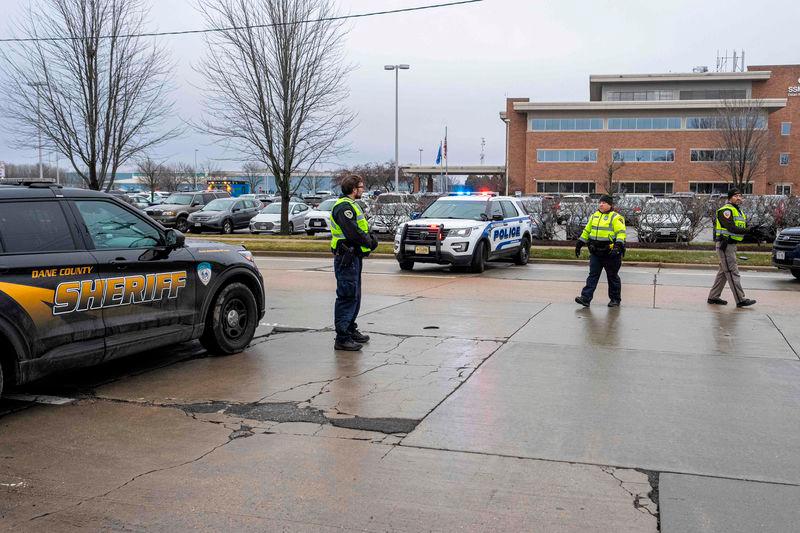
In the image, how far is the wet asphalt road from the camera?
3.86m

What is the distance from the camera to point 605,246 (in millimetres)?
11023

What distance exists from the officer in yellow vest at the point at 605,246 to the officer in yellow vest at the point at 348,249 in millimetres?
4486

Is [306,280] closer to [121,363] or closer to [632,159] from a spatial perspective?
[121,363]

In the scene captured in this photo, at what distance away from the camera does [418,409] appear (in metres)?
5.64

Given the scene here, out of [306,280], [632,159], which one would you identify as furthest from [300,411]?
[632,159]

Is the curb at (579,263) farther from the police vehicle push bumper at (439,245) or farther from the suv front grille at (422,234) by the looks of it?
the suv front grille at (422,234)

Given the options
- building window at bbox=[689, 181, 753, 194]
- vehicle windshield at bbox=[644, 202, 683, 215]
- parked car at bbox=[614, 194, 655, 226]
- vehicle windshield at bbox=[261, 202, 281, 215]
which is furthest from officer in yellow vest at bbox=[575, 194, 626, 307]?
building window at bbox=[689, 181, 753, 194]

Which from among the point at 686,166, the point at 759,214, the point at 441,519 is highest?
the point at 686,166

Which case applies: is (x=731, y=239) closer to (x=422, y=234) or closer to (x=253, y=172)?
(x=422, y=234)

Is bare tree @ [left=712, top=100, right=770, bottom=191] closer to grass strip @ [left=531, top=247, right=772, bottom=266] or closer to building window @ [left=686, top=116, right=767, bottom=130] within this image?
building window @ [left=686, top=116, right=767, bottom=130]

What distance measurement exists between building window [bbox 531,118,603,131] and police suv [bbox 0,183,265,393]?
68.4 meters

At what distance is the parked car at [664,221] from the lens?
71.9 feet

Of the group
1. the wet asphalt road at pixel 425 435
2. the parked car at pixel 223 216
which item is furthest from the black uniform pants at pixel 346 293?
the parked car at pixel 223 216

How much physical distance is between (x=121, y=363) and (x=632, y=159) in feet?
227
